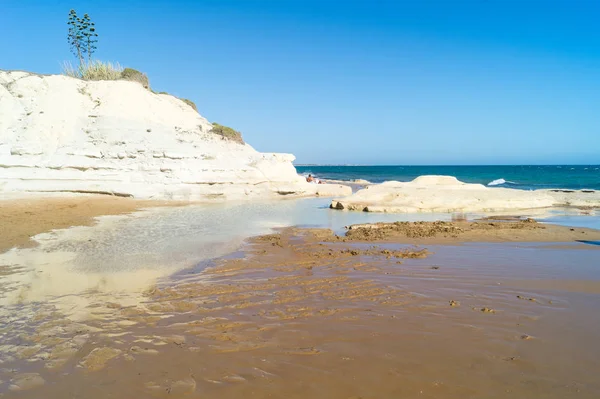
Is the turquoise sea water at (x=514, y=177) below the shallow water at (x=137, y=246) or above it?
above

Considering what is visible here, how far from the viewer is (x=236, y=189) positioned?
2241 centimetres

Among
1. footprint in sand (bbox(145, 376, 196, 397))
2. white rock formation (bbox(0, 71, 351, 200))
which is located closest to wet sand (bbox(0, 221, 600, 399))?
footprint in sand (bbox(145, 376, 196, 397))

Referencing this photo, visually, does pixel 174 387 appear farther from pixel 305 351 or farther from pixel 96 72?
pixel 96 72

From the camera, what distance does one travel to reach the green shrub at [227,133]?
26.8 metres

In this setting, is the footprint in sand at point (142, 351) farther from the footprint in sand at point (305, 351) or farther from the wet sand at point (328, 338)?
the footprint in sand at point (305, 351)

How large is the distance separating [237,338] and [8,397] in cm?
195

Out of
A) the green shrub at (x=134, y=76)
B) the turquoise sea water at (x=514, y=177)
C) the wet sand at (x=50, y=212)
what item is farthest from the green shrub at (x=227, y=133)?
the turquoise sea water at (x=514, y=177)

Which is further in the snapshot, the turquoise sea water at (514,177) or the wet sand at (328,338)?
the turquoise sea water at (514,177)

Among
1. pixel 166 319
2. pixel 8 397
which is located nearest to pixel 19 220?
pixel 166 319

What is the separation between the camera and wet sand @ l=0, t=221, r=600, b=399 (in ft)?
10.5

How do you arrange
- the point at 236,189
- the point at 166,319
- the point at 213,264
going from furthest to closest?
the point at 236,189
the point at 213,264
the point at 166,319

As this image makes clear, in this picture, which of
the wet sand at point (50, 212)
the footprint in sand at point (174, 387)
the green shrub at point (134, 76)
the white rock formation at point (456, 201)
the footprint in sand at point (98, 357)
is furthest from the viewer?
the green shrub at point (134, 76)

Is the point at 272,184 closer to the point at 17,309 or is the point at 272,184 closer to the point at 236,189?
the point at 236,189

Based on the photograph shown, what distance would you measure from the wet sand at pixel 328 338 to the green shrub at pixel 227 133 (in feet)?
69.0
